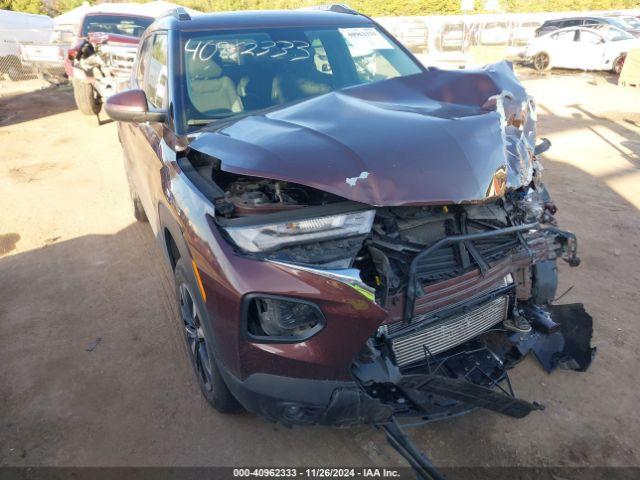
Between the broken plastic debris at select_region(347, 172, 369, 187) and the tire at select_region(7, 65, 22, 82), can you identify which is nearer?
the broken plastic debris at select_region(347, 172, 369, 187)

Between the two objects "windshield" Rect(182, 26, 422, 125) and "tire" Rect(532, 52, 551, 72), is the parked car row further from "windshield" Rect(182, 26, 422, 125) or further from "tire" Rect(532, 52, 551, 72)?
"windshield" Rect(182, 26, 422, 125)

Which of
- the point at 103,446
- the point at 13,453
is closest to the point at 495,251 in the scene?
the point at 103,446

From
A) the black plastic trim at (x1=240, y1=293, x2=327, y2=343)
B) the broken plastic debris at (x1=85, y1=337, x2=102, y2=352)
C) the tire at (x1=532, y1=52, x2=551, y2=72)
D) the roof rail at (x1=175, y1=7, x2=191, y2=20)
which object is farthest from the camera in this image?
the tire at (x1=532, y1=52, x2=551, y2=72)

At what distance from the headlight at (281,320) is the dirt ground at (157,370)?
0.83 metres

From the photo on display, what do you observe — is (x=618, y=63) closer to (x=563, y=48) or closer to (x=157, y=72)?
(x=563, y=48)

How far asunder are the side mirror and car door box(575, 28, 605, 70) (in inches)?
652

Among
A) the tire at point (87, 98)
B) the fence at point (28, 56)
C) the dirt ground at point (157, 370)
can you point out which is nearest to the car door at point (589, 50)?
the dirt ground at point (157, 370)

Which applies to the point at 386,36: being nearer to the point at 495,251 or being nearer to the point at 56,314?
the point at 495,251

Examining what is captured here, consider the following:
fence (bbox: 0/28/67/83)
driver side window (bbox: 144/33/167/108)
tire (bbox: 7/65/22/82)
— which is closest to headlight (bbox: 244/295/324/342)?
driver side window (bbox: 144/33/167/108)

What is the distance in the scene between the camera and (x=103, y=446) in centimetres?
253

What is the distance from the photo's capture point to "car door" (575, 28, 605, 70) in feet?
50.4

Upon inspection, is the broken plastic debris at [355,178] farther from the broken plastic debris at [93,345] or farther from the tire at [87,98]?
the tire at [87,98]

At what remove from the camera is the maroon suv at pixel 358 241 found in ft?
6.39

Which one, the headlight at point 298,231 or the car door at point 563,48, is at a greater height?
the headlight at point 298,231
